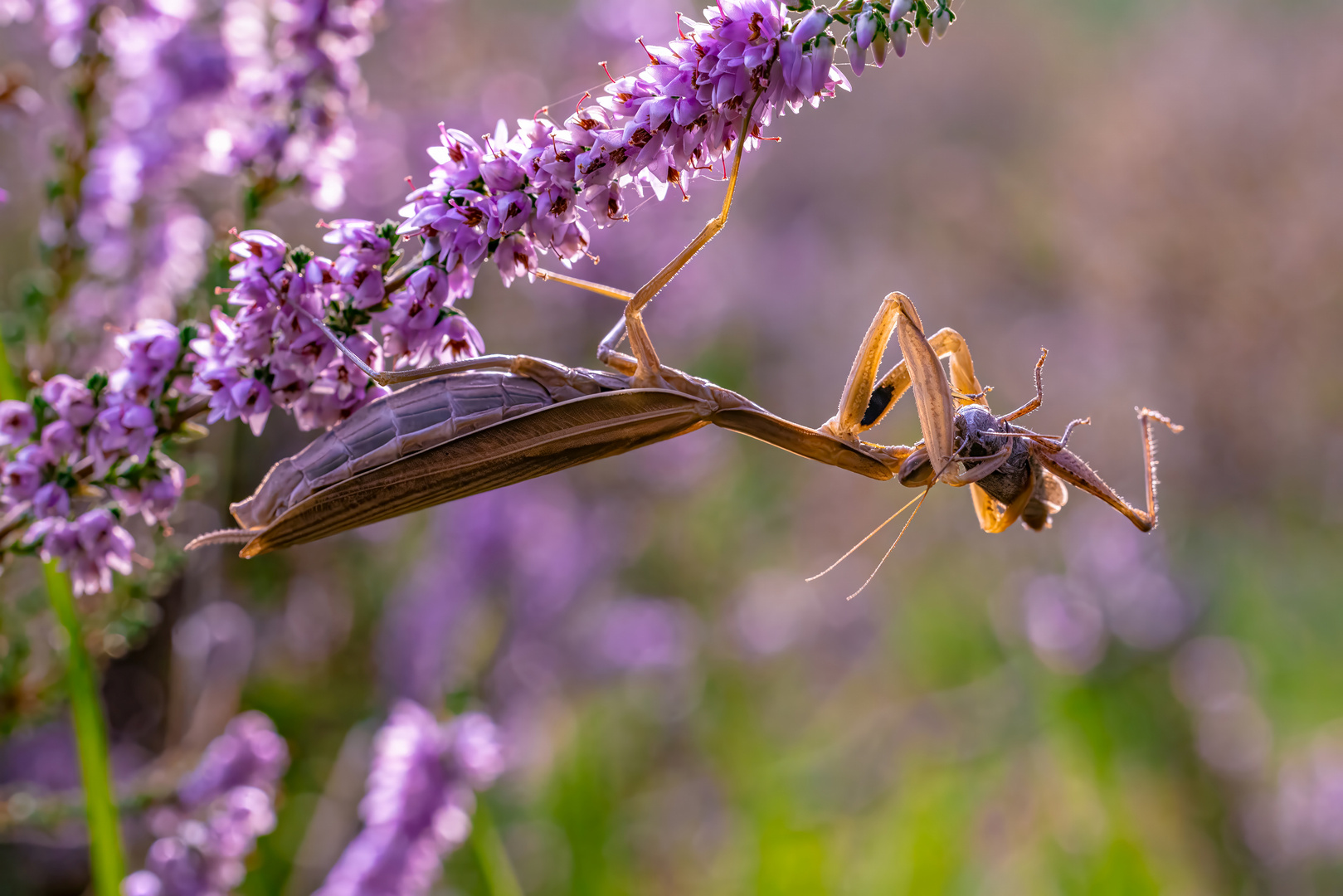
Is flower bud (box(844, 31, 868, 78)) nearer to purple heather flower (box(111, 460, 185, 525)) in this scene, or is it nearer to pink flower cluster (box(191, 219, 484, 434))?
pink flower cluster (box(191, 219, 484, 434))

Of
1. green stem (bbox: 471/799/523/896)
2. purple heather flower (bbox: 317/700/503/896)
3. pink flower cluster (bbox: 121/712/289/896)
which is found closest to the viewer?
pink flower cluster (bbox: 121/712/289/896)

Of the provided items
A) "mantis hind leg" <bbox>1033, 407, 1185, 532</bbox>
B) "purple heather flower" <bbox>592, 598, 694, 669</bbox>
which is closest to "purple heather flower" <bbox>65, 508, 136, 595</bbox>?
"mantis hind leg" <bbox>1033, 407, 1185, 532</bbox>

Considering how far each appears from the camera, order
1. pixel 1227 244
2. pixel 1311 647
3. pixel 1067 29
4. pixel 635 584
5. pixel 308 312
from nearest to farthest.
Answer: pixel 308 312 → pixel 635 584 → pixel 1311 647 → pixel 1227 244 → pixel 1067 29

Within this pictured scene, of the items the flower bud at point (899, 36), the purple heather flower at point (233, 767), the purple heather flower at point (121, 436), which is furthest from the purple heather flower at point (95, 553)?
the flower bud at point (899, 36)

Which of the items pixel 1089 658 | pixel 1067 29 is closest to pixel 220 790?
pixel 1089 658

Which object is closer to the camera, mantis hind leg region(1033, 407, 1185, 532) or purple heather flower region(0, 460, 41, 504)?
purple heather flower region(0, 460, 41, 504)

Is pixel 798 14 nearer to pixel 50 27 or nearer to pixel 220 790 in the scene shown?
pixel 50 27

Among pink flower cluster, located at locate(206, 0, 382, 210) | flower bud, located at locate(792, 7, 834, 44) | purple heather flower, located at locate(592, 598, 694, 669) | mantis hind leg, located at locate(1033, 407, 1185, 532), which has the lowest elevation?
mantis hind leg, located at locate(1033, 407, 1185, 532)
